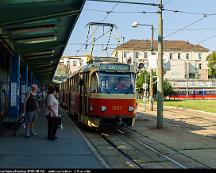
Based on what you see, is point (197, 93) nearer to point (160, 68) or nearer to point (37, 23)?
point (160, 68)

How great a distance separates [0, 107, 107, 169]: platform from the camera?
9672 mm

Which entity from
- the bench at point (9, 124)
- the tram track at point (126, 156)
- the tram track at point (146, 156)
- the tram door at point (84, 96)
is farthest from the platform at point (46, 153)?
the tram door at point (84, 96)

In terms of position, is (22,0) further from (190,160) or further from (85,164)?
(190,160)

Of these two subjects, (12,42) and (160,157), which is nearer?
(160,157)

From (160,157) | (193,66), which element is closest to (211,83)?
(193,66)

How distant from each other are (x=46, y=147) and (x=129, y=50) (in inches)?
4721

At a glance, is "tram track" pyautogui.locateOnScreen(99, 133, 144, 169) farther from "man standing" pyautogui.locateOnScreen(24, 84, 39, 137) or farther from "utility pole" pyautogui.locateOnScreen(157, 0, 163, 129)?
"utility pole" pyautogui.locateOnScreen(157, 0, 163, 129)

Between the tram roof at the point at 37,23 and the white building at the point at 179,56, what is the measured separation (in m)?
106

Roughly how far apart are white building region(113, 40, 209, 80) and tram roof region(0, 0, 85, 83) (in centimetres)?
10605

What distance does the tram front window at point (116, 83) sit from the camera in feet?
56.9

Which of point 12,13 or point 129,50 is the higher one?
point 129,50

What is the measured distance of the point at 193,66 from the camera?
447 feet

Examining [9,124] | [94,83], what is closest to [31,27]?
[9,124]

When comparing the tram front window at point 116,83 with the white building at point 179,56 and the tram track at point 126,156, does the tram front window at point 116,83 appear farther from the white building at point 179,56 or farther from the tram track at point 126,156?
the white building at point 179,56
